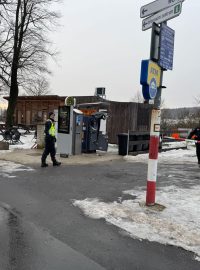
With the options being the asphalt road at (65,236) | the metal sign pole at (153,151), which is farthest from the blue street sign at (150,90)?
the asphalt road at (65,236)

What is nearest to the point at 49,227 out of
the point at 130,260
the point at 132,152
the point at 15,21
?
the point at 130,260

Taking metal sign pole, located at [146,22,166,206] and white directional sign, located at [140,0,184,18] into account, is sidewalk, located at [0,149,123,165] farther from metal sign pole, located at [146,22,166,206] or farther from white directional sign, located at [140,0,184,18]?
white directional sign, located at [140,0,184,18]

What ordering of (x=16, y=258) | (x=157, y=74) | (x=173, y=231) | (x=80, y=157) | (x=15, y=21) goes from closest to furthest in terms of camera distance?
(x=16, y=258) → (x=173, y=231) → (x=157, y=74) → (x=80, y=157) → (x=15, y=21)

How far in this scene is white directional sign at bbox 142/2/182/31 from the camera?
658 cm

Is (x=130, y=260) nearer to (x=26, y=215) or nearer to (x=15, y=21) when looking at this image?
(x=26, y=215)

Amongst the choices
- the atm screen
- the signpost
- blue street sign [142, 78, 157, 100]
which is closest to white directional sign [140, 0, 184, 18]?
the signpost

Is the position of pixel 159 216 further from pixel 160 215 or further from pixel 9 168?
pixel 9 168

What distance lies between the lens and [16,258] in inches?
171

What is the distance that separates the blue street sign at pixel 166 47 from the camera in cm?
668

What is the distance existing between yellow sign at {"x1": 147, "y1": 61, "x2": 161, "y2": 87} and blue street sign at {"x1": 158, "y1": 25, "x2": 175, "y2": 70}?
127 mm

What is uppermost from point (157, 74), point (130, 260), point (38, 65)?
point (38, 65)

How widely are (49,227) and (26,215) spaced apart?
79cm

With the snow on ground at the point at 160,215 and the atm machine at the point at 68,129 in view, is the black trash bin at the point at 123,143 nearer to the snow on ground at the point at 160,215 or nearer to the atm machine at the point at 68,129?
the atm machine at the point at 68,129

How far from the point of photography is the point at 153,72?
651cm
